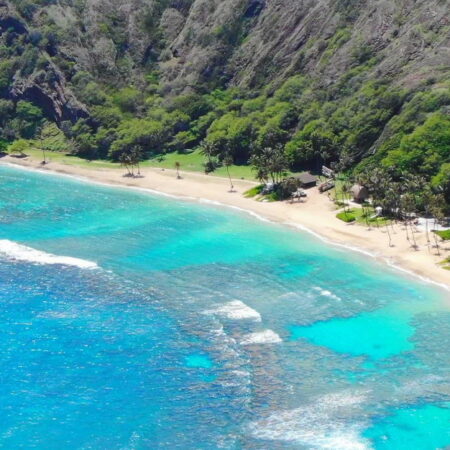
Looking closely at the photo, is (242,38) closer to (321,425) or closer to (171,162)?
(171,162)

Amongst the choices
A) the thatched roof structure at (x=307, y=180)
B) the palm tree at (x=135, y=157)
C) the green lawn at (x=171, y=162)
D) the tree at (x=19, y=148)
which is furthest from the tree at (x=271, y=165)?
the tree at (x=19, y=148)

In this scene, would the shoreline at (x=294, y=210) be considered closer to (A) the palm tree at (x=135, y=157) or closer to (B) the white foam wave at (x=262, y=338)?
(A) the palm tree at (x=135, y=157)

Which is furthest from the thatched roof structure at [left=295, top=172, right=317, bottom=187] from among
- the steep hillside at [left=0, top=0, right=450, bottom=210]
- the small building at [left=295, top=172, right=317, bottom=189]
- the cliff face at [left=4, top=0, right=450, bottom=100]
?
the cliff face at [left=4, top=0, right=450, bottom=100]

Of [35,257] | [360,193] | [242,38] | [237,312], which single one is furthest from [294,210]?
[242,38]

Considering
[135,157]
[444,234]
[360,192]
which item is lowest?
[444,234]

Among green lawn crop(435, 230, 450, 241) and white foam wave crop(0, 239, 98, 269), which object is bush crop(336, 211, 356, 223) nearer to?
green lawn crop(435, 230, 450, 241)

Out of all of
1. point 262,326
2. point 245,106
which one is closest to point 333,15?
point 245,106
